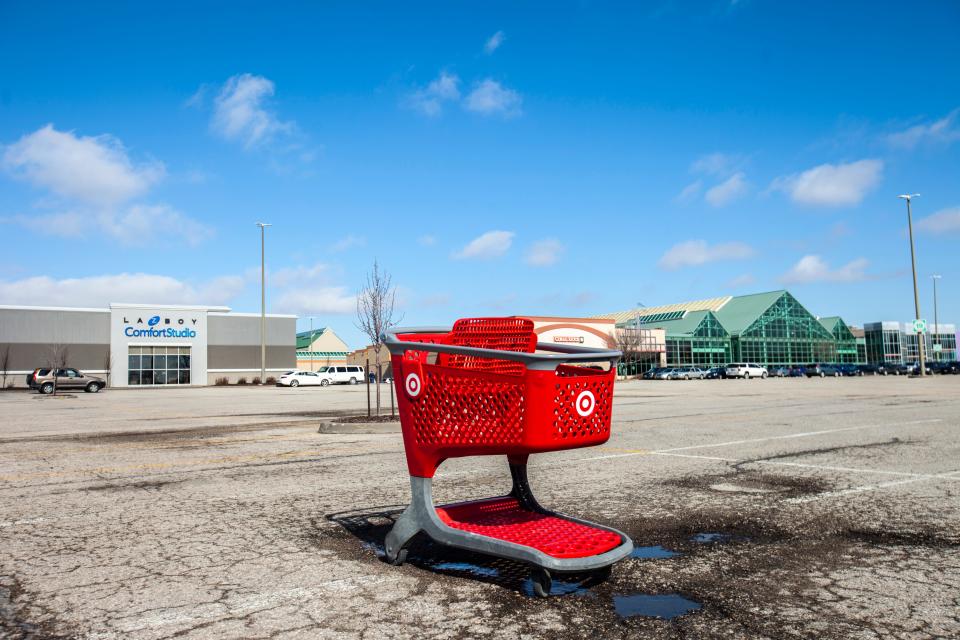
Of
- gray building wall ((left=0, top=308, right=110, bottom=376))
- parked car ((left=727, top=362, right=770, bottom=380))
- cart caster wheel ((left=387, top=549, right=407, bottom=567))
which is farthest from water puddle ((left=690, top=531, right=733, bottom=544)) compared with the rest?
parked car ((left=727, top=362, right=770, bottom=380))

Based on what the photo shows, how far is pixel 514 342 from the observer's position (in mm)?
4098

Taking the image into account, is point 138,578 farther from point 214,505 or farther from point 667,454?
point 667,454

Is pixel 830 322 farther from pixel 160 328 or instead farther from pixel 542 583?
pixel 542 583

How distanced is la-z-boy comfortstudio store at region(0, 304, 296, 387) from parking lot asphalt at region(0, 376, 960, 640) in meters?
49.2

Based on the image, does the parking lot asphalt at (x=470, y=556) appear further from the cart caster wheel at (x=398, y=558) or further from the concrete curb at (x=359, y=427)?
the concrete curb at (x=359, y=427)

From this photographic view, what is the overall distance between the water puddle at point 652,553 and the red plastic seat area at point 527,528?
34cm

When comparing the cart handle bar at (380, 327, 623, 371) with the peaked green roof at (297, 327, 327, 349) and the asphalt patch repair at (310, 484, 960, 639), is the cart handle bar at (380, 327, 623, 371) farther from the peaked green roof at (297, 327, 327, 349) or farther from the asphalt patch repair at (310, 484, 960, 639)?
the peaked green roof at (297, 327, 327, 349)

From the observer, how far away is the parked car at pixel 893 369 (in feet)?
231

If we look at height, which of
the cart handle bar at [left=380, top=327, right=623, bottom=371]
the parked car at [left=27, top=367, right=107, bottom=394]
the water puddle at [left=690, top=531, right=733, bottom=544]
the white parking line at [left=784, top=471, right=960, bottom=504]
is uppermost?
the cart handle bar at [left=380, top=327, right=623, bottom=371]

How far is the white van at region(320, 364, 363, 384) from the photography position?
5406 centimetres

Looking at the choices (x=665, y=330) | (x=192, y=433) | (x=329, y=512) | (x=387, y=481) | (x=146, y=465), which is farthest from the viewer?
(x=665, y=330)

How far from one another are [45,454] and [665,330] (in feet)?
269

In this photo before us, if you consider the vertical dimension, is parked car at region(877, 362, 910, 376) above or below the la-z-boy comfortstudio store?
below

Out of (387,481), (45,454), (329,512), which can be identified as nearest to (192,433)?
(45,454)
